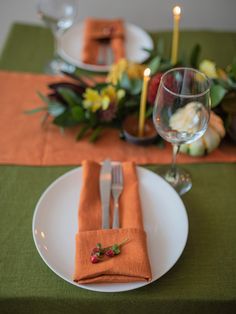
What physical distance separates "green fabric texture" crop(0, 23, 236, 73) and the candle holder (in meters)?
0.30

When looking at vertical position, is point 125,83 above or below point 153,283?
above

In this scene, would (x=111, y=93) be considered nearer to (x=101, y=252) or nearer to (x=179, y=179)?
(x=179, y=179)

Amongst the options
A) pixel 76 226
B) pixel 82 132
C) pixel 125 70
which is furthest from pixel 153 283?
pixel 125 70

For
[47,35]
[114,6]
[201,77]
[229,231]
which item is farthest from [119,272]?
[114,6]

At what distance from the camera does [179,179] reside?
748 mm

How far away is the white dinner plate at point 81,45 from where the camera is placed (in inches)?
39.9

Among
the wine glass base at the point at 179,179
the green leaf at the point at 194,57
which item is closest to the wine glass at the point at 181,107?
the wine glass base at the point at 179,179

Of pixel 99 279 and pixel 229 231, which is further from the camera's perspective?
pixel 229 231

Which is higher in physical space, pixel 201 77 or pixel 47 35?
pixel 201 77

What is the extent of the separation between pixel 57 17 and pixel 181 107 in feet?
1.88

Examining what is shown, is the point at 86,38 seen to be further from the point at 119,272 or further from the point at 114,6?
the point at 114,6

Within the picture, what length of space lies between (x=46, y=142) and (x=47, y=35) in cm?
47

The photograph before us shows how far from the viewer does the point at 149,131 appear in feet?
2.74

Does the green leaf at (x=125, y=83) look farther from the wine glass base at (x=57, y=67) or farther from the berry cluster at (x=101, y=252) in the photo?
the berry cluster at (x=101, y=252)
